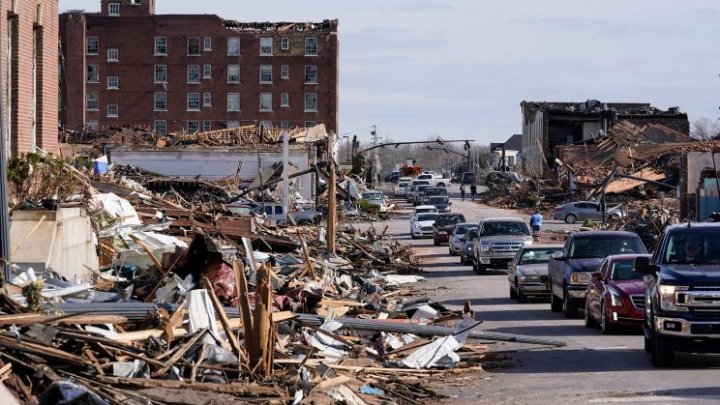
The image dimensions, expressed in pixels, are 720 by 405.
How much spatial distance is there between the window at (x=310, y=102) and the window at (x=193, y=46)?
10461 millimetres

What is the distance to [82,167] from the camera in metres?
38.7

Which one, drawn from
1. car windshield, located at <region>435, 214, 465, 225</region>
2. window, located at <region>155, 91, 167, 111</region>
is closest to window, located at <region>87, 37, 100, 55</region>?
window, located at <region>155, 91, 167, 111</region>

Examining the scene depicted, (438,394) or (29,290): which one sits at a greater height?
(29,290)

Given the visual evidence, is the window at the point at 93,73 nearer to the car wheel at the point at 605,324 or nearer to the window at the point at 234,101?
the window at the point at 234,101

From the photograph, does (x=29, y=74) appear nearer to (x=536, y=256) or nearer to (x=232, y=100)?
(x=536, y=256)

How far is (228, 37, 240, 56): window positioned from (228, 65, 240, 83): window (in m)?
1.13

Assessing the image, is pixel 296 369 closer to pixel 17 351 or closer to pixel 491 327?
pixel 17 351

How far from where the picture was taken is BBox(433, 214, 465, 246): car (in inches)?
2371

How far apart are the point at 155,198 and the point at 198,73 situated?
245 ft

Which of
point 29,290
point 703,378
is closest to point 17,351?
point 29,290

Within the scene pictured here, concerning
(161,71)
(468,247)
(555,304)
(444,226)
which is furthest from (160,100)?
(555,304)

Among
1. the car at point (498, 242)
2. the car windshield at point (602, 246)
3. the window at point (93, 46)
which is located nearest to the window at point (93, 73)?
the window at point (93, 46)

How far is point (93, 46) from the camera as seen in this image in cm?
11169

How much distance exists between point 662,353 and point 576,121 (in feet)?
326
